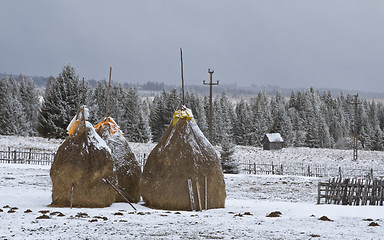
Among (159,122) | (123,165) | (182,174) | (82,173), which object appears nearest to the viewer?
(82,173)

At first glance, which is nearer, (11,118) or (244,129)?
(11,118)

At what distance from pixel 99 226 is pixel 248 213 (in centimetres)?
452

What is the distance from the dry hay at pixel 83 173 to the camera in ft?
40.1

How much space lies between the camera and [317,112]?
102688 mm

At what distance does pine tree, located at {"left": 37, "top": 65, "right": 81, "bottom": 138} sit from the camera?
141 feet

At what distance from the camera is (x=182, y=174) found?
12.7 metres

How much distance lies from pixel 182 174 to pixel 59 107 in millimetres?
33329

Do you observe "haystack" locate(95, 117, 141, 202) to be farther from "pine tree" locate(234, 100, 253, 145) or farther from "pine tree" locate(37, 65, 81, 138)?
"pine tree" locate(234, 100, 253, 145)

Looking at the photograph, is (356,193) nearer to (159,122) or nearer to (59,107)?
(59,107)

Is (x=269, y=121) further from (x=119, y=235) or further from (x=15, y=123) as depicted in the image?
(x=119, y=235)

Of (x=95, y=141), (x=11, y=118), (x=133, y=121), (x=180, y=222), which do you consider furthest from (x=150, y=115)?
(x=180, y=222)

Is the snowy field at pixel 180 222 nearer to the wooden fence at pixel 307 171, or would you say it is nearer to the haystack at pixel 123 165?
the haystack at pixel 123 165

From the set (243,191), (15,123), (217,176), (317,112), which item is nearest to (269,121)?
(317,112)

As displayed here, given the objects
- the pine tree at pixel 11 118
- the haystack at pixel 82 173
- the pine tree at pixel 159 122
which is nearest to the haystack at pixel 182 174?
the haystack at pixel 82 173
